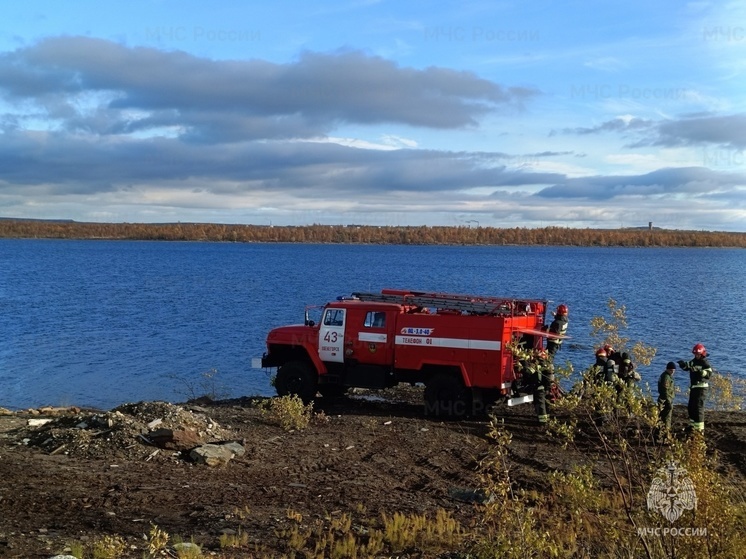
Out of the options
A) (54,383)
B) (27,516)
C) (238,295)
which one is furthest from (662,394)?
(238,295)

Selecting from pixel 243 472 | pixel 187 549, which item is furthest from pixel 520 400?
pixel 187 549

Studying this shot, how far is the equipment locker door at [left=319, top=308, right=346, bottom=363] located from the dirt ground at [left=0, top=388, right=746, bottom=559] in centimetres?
135

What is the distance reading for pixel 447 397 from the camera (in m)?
15.5

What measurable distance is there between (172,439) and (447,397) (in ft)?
19.6

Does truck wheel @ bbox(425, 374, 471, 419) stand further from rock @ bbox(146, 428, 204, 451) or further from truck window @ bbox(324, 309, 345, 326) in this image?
rock @ bbox(146, 428, 204, 451)

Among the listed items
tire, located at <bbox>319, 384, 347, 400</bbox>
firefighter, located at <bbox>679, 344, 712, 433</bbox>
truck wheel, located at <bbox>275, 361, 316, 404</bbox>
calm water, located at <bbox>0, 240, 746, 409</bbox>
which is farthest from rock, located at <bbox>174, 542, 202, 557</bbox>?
calm water, located at <bbox>0, 240, 746, 409</bbox>

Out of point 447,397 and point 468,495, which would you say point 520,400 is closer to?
point 447,397

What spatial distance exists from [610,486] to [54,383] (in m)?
19.5

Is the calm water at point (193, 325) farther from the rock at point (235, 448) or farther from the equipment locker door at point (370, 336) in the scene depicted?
the rock at point (235, 448)

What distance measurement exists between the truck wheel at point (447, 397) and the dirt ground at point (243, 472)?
35 cm

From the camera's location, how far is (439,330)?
15367 mm

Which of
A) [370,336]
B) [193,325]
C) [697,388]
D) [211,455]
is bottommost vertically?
[193,325]

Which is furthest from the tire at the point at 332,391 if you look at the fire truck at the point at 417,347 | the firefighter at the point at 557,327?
the firefighter at the point at 557,327

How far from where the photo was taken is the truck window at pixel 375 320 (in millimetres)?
16031
